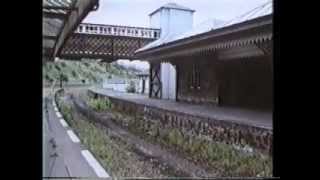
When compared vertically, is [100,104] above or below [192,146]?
above

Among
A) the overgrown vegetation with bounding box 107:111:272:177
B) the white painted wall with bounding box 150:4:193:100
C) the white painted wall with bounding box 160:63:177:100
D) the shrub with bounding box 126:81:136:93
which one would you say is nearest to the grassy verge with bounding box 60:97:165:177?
the overgrown vegetation with bounding box 107:111:272:177

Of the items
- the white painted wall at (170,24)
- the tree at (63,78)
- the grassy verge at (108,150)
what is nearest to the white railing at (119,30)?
the white painted wall at (170,24)

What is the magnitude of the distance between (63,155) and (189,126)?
0.94m

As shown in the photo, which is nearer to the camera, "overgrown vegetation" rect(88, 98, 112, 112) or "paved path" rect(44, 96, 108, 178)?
"paved path" rect(44, 96, 108, 178)

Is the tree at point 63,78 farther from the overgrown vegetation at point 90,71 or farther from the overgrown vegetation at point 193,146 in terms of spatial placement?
the overgrown vegetation at point 193,146

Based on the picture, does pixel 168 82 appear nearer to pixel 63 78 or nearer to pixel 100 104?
pixel 100 104

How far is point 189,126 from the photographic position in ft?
6.65

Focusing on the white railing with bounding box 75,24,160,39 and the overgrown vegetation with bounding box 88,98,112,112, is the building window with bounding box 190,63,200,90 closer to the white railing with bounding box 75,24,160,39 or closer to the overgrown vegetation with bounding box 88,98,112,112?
the overgrown vegetation with bounding box 88,98,112,112

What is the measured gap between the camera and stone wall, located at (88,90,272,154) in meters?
1.81

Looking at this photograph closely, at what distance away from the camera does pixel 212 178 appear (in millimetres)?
1084

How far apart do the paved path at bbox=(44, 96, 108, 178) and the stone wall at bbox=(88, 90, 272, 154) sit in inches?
13.9

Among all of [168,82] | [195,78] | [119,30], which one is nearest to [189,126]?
[168,82]

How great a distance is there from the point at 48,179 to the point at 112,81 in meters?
0.80
